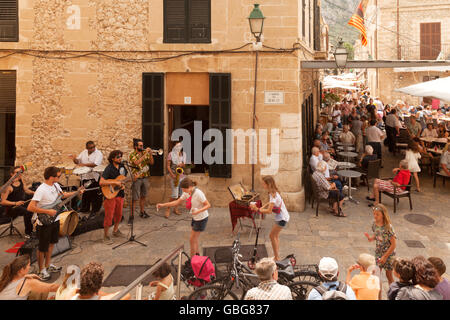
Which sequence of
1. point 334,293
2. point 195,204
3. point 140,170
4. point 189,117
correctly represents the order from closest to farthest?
point 334,293 → point 195,204 → point 140,170 → point 189,117

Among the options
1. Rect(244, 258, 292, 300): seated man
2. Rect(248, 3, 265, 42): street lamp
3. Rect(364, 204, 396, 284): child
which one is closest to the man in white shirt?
Rect(248, 3, 265, 42): street lamp

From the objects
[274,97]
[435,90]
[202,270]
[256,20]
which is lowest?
[202,270]

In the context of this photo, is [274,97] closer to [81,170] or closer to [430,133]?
[81,170]

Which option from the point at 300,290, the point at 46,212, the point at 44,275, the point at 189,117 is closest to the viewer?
the point at 300,290

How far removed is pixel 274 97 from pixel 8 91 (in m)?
6.47

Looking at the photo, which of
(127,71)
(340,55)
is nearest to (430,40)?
A: (340,55)

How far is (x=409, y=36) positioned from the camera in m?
29.6

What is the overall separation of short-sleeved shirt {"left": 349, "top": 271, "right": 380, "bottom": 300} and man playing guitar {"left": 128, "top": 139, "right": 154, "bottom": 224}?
521 cm

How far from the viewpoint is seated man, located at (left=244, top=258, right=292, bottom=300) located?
10.9 ft

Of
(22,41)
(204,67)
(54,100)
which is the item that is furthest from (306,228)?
(22,41)

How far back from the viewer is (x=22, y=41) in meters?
8.97

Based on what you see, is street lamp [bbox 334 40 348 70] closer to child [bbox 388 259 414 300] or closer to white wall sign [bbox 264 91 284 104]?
white wall sign [bbox 264 91 284 104]

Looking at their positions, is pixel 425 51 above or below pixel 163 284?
above
